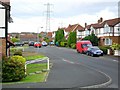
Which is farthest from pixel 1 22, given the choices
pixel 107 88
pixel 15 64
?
pixel 107 88

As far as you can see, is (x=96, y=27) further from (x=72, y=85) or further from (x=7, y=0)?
(x=72, y=85)

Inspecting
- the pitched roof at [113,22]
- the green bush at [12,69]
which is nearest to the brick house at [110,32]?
the pitched roof at [113,22]

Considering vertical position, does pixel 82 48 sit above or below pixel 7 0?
below

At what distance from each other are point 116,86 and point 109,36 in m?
60.0

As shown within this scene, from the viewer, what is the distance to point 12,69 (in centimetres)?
2202

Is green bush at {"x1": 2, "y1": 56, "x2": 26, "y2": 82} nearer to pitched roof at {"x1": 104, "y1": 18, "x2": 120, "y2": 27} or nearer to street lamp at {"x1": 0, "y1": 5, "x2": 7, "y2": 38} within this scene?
street lamp at {"x1": 0, "y1": 5, "x2": 7, "y2": 38}

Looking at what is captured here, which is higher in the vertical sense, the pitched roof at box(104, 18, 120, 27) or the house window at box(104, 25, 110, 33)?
the pitched roof at box(104, 18, 120, 27)

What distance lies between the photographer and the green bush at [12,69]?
71.7ft

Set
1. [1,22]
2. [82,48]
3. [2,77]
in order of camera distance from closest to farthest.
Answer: [2,77] < [1,22] < [82,48]

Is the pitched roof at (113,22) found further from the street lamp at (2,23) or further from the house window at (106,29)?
the street lamp at (2,23)

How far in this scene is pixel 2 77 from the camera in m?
21.8

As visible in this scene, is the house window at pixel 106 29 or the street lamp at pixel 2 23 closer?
the street lamp at pixel 2 23

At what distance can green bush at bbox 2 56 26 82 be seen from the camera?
21859 millimetres

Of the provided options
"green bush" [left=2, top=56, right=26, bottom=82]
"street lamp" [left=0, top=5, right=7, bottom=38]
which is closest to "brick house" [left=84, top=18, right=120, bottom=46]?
"street lamp" [left=0, top=5, right=7, bottom=38]
